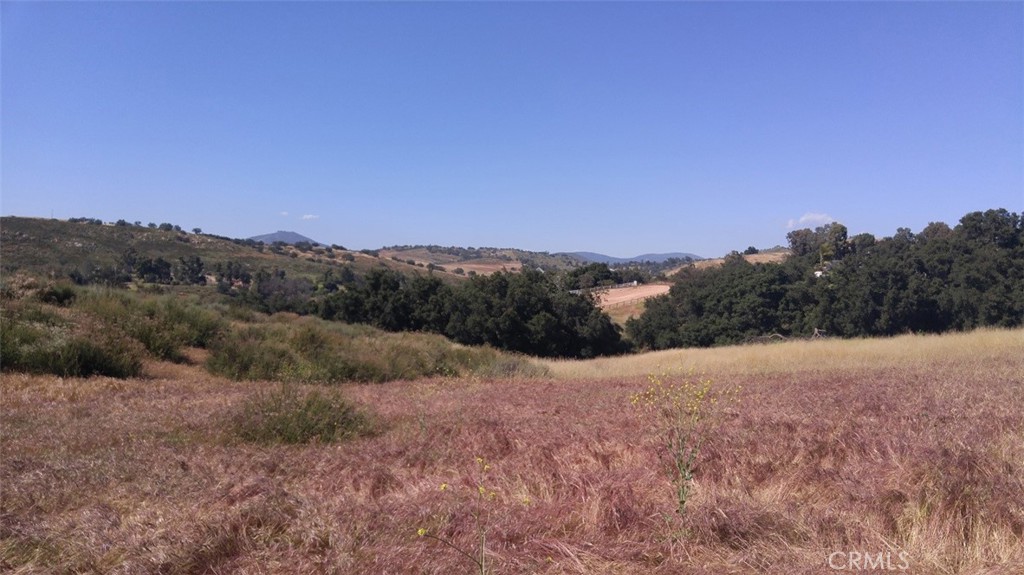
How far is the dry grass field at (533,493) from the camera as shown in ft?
10.7

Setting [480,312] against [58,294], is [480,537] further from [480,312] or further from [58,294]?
[480,312]

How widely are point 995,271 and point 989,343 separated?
75.6ft

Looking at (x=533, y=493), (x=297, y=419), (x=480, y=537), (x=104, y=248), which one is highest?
(x=104, y=248)

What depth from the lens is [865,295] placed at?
121 feet

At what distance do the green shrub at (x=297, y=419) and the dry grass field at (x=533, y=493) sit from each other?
0.26 meters

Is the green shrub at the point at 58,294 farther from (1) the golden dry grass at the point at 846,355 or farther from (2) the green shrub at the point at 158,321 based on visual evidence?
(1) the golden dry grass at the point at 846,355

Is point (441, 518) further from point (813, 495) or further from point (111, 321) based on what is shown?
point (111, 321)

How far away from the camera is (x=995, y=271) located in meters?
35.2

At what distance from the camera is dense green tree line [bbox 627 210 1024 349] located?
3547 centimetres

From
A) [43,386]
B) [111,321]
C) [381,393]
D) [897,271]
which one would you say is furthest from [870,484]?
[897,271]

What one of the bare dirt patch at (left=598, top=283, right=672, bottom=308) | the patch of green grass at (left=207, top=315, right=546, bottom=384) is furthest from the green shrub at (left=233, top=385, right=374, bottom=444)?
the bare dirt patch at (left=598, top=283, right=672, bottom=308)
